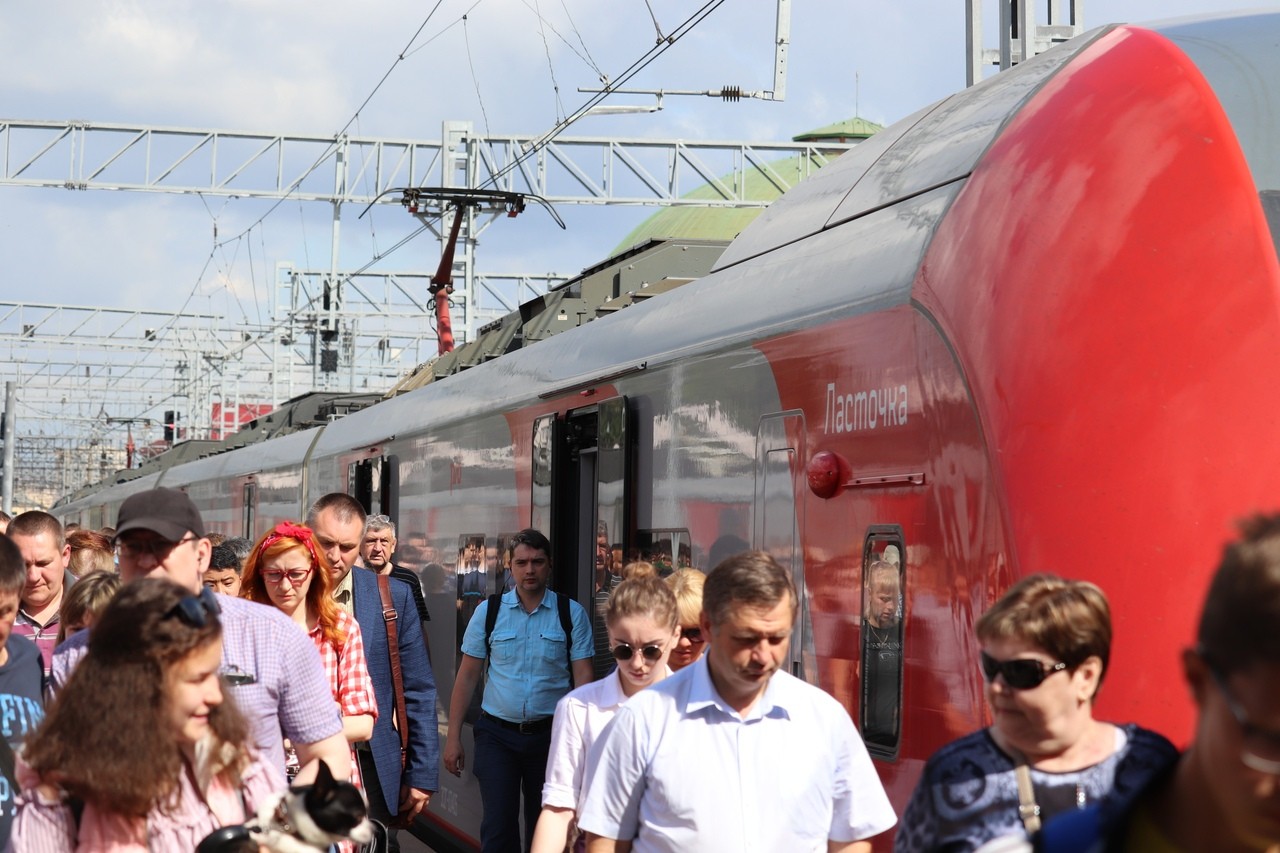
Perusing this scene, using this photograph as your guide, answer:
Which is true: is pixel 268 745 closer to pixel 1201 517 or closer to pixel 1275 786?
pixel 1201 517

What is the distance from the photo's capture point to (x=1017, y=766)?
3031mm

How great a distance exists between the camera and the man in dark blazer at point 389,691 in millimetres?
7160

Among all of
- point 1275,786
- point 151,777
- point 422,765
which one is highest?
point 1275,786

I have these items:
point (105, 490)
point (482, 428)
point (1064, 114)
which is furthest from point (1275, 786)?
point (105, 490)

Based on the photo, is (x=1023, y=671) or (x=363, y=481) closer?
(x=1023, y=671)

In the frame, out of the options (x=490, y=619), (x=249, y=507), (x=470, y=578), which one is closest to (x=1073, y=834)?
(x=490, y=619)

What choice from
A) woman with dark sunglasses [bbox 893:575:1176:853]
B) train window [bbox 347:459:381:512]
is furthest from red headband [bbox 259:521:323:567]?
train window [bbox 347:459:381:512]

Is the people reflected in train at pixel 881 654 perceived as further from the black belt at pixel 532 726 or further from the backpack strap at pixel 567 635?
the black belt at pixel 532 726

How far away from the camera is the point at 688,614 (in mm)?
5648

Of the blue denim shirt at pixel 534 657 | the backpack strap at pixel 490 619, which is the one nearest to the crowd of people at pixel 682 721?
the blue denim shirt at pixel 534 657

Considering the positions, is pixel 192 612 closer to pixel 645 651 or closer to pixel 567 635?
pixel 645 651

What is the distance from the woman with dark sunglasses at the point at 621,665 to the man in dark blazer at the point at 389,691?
1.96 m

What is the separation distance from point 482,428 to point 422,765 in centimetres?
386

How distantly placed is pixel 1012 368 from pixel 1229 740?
301 centimetres
